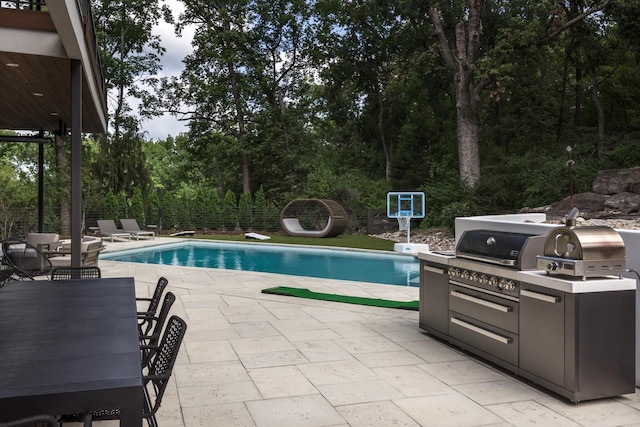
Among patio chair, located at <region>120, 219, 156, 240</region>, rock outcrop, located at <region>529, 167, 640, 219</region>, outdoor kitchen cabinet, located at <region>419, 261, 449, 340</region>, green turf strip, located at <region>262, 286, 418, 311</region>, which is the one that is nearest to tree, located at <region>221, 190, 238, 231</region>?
patio chair, located at <region>120, 219, 156, 240</region>

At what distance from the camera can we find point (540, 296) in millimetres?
3826

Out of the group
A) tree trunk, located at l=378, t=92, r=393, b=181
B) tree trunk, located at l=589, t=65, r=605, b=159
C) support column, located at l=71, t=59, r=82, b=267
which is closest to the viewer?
support column, located at l=71, t=59, r=82, b=267

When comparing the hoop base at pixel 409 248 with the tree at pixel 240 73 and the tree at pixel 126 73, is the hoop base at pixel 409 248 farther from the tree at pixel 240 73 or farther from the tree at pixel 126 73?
the tree at pixel 126 73

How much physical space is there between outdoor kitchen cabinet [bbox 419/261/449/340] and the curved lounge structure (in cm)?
1286

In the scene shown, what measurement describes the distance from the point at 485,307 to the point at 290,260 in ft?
34.6

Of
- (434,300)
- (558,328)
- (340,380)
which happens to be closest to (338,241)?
(434,300)

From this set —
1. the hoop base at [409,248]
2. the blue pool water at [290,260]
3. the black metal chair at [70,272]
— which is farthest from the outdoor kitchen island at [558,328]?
the hoop base at [409,248]

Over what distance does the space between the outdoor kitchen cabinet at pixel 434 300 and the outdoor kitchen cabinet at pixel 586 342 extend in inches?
52.2

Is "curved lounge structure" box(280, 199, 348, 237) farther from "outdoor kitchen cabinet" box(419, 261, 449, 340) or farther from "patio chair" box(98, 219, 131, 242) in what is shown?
"outdoor kitchen cabinet" box(419, 261, 449, 340)

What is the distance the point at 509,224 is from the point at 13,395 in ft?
13.7

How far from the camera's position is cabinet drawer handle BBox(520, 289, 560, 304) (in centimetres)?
369

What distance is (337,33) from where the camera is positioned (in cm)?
2595

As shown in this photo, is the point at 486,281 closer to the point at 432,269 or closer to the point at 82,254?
the point at 432,269

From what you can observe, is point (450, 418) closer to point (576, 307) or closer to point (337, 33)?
point (576, 307)
